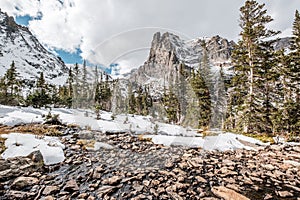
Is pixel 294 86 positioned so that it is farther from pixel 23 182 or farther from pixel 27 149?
pixel 27 149

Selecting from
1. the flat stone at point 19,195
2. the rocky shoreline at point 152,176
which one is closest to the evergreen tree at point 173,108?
the rocky shoreline at point 152,176

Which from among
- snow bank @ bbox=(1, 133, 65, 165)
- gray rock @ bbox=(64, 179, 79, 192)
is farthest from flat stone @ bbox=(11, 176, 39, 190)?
snow bank @ bbox=(1, 133, 65, 165)

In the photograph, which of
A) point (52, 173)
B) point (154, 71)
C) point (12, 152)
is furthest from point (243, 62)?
point (154, 71)

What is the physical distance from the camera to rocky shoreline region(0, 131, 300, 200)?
4730 mm

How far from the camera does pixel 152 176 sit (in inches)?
234

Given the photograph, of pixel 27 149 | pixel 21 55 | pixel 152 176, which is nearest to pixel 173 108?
pixel 152 176

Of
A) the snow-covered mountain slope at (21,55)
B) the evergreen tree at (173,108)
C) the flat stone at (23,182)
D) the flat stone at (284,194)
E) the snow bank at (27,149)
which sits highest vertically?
the snow-covered mountain slope at (21,55)

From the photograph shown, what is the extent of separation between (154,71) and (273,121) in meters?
29.9

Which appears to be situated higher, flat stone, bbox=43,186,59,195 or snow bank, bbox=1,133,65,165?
snow bank, bbox=1,133,65,165

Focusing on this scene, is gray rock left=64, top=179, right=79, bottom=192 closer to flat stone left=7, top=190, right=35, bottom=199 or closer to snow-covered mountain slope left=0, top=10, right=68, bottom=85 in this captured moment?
flat stone left=7, top=190, right=35, bottom=199

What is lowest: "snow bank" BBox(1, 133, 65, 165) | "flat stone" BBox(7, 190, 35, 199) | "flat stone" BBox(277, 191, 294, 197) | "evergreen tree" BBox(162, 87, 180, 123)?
"flat stone" BBox(7, 190, 35, 199)

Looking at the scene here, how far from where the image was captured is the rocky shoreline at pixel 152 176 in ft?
15.5

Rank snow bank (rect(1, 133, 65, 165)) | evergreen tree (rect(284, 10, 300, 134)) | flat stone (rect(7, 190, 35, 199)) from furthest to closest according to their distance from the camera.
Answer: evergreen tree (rect(284, 10, 300, 134)), snow bank (rect(1, 133, 65, 165)), flat stone (rect(7, 190, 35, 199))

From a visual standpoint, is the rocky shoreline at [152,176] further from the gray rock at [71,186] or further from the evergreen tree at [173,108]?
the evergreen tree at [173,108]
